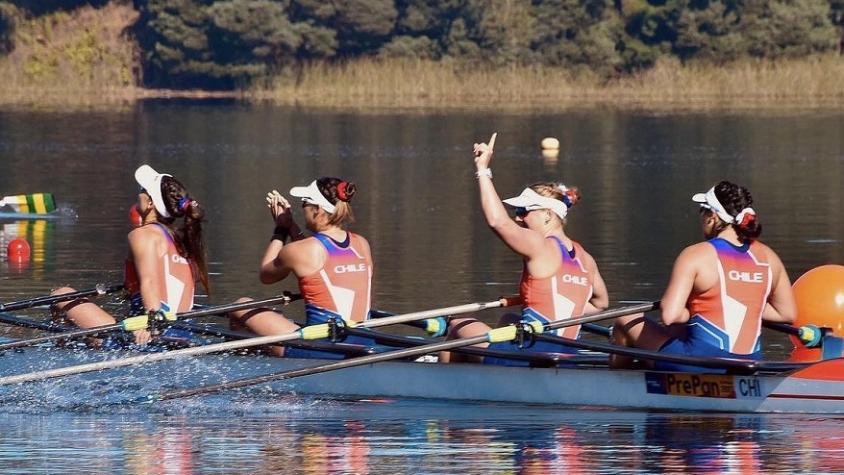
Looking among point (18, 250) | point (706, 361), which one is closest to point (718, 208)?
point (706, 361)

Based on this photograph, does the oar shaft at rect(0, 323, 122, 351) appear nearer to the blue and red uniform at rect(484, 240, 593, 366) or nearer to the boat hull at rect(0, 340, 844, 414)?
the boat hull at rect(0, 340, 844, 414)

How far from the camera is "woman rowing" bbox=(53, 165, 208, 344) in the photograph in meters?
9.97

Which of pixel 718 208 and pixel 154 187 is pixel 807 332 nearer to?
pixel 718 208

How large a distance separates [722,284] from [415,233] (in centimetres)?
998

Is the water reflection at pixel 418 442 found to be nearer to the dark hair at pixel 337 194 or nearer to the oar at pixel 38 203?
the dark hair at pixel 337 194

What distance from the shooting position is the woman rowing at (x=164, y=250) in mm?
9969

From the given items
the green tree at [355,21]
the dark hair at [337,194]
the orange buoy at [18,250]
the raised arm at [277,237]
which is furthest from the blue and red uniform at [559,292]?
the green tree at [355,21]

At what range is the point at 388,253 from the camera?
55.3 ft

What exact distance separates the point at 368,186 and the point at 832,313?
15.1 metres

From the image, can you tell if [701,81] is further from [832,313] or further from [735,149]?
[832,313]

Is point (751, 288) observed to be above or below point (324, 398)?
above

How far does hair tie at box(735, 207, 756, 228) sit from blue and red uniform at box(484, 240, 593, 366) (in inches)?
39.3

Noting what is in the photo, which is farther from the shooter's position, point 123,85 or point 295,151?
point 123,85

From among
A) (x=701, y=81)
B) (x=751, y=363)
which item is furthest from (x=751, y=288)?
(x=701, y=81)
